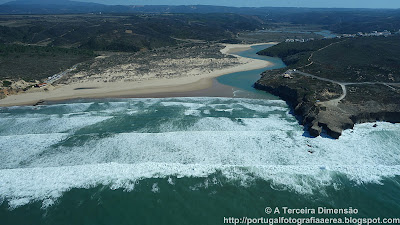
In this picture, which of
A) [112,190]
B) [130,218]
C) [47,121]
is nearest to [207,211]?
[130,218]

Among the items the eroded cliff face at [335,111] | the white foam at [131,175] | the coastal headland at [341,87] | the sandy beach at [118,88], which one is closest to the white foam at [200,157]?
the white foam at [131,175]

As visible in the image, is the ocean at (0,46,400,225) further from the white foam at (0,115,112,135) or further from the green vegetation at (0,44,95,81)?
the green vegetation at (0,44,95,81)

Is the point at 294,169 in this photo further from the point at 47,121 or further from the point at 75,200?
the point at 47,121

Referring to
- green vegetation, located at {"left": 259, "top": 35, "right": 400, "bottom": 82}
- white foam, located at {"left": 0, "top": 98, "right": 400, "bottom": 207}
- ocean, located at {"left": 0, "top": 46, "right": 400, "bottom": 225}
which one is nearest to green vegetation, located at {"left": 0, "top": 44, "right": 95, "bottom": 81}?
ocean, located at {"left": 0, "top": 46, "right": 400, "bottom": 225}

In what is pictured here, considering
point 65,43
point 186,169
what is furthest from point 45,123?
point 65,43

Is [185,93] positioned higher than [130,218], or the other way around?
[185,93]

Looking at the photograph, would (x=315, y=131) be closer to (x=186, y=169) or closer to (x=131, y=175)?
(x=186, y=169)

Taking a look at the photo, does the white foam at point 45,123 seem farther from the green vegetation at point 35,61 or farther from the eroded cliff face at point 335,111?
the eroded cliff face at point 335,111
